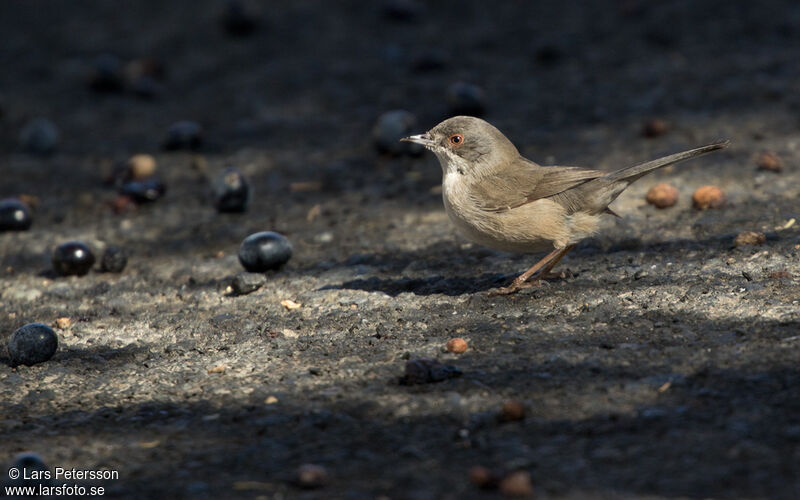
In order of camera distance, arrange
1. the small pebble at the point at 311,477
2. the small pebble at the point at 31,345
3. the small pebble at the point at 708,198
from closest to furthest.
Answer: the small pebble at the point at 311,477 → the small pebble at the point at 31,345 → the small pebble at the point at 708,198

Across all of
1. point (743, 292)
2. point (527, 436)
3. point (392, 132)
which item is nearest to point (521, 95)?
point (392, 132)

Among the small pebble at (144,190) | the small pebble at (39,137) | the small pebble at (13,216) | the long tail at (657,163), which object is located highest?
the small pebble at (39,137)

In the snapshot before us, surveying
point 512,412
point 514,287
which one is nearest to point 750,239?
point 514,287

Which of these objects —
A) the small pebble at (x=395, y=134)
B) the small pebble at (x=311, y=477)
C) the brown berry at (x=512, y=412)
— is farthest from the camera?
the small pebble at (x=395, y=134)

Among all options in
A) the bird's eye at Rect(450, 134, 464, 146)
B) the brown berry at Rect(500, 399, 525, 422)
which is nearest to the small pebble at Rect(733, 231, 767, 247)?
the bird's eye at Rect(450, 134, 464, 146)

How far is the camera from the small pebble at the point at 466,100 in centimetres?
838

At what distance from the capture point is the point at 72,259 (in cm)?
606

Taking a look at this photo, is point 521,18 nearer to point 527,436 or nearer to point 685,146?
point 685,146

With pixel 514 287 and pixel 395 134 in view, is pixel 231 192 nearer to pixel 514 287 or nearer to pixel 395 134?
pixel 395 134

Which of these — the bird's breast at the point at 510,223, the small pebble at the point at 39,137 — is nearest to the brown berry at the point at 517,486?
the bird's breast at the point at 510,223

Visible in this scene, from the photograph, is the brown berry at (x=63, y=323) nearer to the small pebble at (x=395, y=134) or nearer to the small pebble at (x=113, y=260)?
the small pebble at (x=113, y=260)

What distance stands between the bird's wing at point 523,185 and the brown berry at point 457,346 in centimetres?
105

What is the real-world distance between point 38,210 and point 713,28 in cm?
728

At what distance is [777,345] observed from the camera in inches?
160
